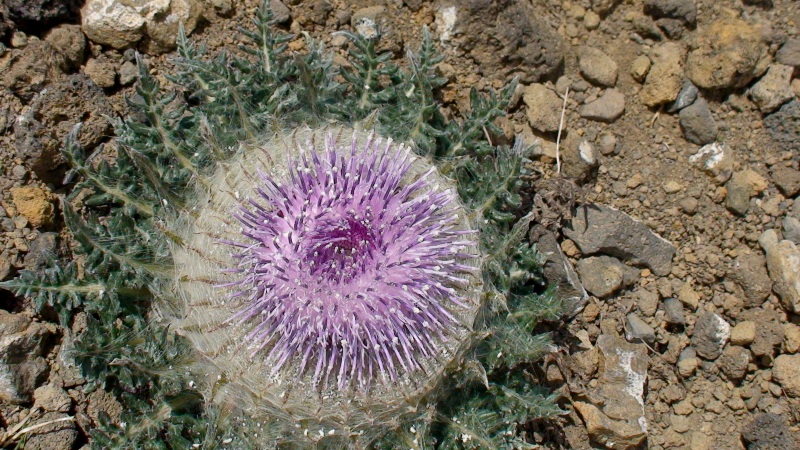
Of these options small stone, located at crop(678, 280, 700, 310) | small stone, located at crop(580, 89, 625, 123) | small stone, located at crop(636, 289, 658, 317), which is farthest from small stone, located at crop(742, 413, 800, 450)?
small stone, located at crop(580, 89, 625, 123)

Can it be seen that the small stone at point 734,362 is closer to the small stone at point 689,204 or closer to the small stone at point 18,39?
the small stone at point 689,204

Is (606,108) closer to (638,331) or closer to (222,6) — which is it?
(638,331)

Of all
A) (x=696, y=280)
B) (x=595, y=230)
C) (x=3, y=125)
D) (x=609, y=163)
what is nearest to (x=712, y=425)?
(x=696, y=280)

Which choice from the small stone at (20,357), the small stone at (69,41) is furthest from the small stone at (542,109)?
the small stone at (20,357)

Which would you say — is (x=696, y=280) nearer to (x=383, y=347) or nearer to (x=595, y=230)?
(x=595, y=230)

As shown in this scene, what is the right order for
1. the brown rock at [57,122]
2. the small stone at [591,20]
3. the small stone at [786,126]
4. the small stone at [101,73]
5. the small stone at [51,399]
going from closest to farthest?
the small stone at [51,399], the brown rock at [57,122], the small stone at [101,73], the small stone at [786,126], the small stone at [591,20]

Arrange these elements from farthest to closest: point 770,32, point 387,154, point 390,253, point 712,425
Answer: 1. point 770,32
2. point 712,425
3. point 387,154
4. point 390,253
